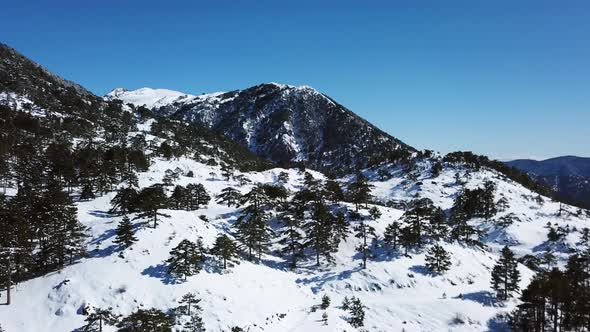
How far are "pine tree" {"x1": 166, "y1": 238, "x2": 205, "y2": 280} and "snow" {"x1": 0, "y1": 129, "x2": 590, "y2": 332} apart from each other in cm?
153

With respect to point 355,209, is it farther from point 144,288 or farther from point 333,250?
point 144,288

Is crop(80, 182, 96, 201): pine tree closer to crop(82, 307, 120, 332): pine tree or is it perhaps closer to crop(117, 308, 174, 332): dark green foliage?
crop(82, 307, 120, 332): pine tree

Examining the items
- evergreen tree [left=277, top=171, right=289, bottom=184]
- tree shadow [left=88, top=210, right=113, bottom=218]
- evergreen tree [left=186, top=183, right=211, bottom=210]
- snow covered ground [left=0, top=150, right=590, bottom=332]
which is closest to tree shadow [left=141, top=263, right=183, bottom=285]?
snow covered ground [left=0, top=150, right=590, bottom=332]

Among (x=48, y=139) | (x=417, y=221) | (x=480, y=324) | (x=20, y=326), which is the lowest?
(x=480, y=324)

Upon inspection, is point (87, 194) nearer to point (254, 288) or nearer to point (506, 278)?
point (254, 288)

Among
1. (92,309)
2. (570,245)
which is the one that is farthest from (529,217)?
(92,309)

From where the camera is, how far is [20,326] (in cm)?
4216

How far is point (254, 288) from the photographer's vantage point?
59250 millimetres

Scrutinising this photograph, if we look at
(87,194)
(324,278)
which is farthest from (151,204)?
(87,194)

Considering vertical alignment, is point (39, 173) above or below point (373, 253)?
above

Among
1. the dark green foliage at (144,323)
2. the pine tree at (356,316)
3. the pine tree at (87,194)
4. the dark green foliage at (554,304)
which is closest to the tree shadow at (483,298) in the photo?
the dark green foliage at (554,304)

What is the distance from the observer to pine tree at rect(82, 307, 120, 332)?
41.2 meters

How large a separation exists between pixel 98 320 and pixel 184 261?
565 inches

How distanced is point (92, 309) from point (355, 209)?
218 feet
